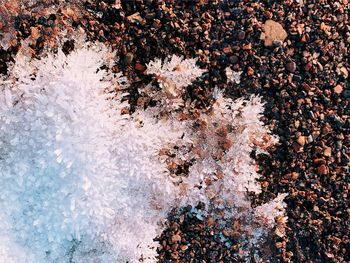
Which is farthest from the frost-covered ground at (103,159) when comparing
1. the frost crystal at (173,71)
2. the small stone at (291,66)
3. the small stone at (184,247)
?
the small stone at (291,66)

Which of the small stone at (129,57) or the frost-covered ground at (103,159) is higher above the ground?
the small stone at (129,57)

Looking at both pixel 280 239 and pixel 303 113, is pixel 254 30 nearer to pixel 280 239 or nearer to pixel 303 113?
→ pixel 303 113

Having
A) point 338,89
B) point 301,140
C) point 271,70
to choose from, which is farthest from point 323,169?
point 271,70

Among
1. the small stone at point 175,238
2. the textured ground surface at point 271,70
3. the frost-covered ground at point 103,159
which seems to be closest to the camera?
the frost-covered ground at point 103,159

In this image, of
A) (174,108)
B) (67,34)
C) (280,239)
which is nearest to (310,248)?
(280,239)

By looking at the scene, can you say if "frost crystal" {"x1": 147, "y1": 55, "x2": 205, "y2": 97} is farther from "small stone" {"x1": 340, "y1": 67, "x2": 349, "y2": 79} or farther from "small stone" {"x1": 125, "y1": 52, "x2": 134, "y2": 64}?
"small stone" {"x1": 340, "y1": 67, "x2": 349, "y2": 79}

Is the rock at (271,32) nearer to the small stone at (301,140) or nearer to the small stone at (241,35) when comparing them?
the small stone at (241,35)

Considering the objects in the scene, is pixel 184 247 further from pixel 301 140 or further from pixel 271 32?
pixel 271 32
